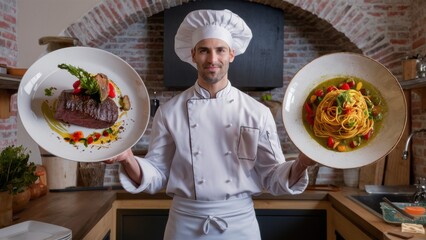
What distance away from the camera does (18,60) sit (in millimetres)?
3295

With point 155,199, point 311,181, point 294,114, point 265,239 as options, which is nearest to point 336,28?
point 311,181

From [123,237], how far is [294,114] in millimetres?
2018

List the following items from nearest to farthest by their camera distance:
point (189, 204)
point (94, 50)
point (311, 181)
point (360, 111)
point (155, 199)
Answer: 1. point (360, 111)
2. point (94, 50)
3. point (189, 204)
4. point (155, 199)
5. point (311, 181)

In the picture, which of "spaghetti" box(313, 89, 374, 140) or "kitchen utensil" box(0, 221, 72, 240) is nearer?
"spaghetti" box(313, 89, 374, 140)

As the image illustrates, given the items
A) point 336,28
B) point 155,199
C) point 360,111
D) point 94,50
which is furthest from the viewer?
point 336,28

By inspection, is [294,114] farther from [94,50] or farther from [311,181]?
[311,181]

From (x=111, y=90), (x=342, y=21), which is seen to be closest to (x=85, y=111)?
(x=111, y=90)

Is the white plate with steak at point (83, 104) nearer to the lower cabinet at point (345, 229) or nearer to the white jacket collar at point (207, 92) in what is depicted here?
the white jacket collar at point (207, 92)

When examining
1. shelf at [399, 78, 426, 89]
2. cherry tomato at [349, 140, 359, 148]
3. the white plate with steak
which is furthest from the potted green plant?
shelf at [399, 78, 426, 89]

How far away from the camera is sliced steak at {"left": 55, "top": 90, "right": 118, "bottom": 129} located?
1.38 meters

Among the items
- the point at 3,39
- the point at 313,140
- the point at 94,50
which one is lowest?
the point at 313,140

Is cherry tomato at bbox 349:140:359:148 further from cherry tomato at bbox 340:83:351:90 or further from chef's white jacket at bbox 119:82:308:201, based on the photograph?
chef's white jacket at bbox 119:82:308:201

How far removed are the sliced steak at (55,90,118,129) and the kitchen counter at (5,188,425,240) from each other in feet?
2.01

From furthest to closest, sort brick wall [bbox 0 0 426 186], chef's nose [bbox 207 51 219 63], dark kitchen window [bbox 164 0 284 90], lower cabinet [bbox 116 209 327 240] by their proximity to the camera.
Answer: dark kitchen window [bbox 164 0 284 90] < brick wall [bbox 0 0 426 186] < lower cabinet [bbox 116 209 327 240] < chef's nose [bbox 207 51 219 63]
